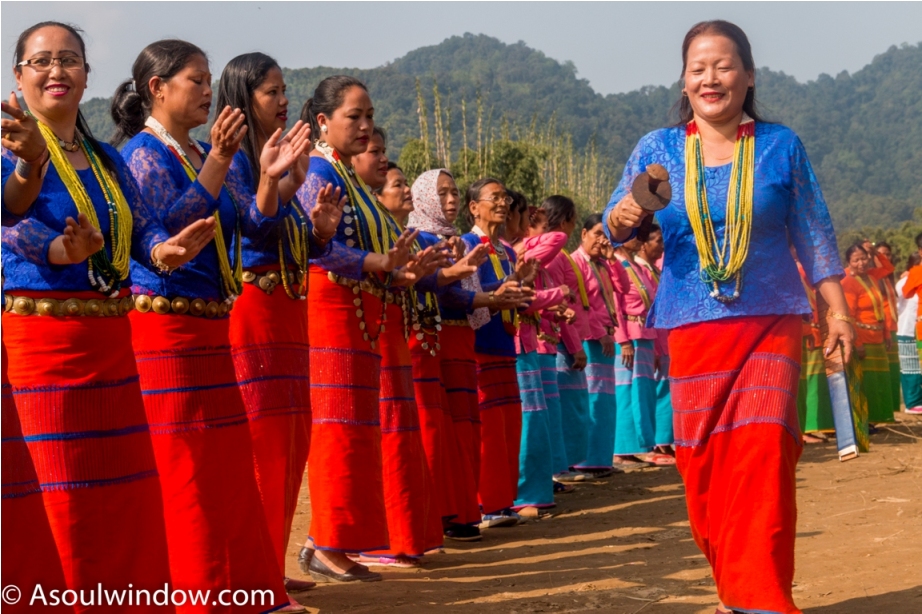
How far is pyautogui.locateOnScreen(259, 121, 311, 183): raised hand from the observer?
4.60m

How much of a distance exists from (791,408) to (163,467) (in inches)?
93.2

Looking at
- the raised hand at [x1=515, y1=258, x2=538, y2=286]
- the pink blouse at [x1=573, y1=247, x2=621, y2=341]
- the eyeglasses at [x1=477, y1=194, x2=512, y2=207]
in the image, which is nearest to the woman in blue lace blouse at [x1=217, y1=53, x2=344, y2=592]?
the raised hand at [x1=515, y1=258, x2=538, y2=286]

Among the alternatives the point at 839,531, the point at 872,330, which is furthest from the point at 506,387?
the point at 872,330

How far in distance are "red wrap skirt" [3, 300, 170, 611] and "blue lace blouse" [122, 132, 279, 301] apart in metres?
0.43

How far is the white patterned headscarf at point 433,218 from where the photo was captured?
746 centimetres

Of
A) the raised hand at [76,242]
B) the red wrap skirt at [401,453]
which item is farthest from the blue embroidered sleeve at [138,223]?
the red wrap skirt at [401,453]

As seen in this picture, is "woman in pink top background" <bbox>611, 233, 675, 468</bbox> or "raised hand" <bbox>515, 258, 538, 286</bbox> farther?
"woman in pink top background" <bbox>611, 233, 675, 468</bbox>

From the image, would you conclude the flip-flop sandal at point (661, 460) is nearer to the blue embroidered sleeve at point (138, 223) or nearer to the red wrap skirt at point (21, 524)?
the blue embroidered sleeve at point (138, 223)

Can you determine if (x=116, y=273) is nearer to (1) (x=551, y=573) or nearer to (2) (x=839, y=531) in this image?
(1) (x=551, y=573)

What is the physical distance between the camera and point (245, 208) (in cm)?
474

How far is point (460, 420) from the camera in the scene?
731 centimetres

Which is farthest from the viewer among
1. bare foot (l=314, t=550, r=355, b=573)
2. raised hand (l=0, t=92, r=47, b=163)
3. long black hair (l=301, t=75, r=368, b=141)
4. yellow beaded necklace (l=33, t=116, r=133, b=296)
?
long black hair (l=301, t=75, r=368, b=141)

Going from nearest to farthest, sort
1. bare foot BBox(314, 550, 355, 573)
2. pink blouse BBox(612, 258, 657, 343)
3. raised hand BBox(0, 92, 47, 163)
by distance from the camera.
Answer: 1. raised hand BBox(0, 92, 47, 163)
2. bare foot BBox(314, 550, 355, 573)
3. pink blouse BBox(612, 258, 657, 343)

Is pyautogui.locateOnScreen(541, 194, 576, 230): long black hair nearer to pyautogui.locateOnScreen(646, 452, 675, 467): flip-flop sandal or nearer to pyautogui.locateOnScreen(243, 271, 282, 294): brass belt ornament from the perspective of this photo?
pyautogui.locateOnScreen(646, 452, 675, 467): flip-flop sandal
